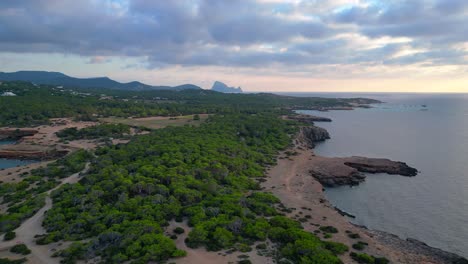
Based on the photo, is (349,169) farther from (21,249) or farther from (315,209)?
(21,249)

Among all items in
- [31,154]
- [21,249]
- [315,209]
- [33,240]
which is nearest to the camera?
[21,249]

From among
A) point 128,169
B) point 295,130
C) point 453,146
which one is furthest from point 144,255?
point 453,146

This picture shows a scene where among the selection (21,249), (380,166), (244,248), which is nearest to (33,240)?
(21,249)

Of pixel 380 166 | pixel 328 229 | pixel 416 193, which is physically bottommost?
pixel 416 193

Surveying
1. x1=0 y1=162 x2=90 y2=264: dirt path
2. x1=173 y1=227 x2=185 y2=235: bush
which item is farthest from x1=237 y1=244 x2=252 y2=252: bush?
x1=0 y1=162 x2=90 y2=264: dirt path

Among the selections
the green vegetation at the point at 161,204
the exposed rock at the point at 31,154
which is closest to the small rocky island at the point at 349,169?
the green vegetation at the point at 161,204

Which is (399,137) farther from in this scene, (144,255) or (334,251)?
(144,255)

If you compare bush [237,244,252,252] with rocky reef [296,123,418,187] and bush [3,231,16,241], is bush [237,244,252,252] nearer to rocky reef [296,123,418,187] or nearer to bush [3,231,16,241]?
bush [3,231,16,241]
